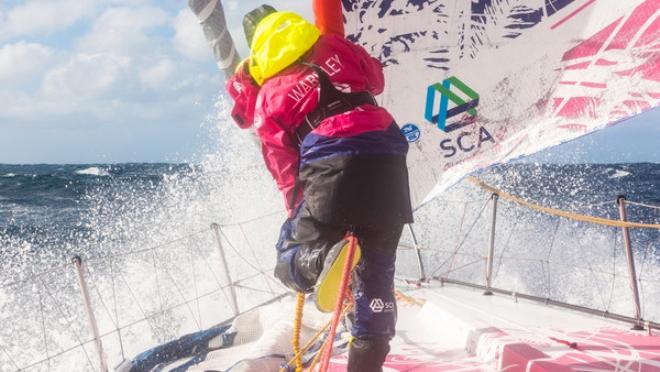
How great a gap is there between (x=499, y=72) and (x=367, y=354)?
1.58 metres

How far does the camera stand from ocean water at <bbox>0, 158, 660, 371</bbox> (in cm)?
527

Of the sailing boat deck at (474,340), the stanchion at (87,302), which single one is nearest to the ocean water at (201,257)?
the stanchion at (87,302)

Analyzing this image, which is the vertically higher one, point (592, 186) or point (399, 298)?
point (592, 186)

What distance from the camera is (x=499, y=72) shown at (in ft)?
8.90

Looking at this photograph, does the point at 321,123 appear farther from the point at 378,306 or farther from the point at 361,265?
the point at 378,306

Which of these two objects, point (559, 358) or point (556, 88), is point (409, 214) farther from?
point (556, 88)

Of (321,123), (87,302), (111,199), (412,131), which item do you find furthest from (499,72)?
(111,199)

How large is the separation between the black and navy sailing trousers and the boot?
2 cm

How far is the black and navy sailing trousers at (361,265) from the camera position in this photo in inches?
68.1

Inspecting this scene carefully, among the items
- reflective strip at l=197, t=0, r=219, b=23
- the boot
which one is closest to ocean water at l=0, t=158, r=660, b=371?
the boot

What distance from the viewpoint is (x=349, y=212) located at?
1.64 meters

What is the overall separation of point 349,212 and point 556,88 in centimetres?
153

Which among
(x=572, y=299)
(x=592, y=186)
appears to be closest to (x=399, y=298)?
(x=572, y=299)

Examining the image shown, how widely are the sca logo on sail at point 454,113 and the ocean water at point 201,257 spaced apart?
939 millimetres
